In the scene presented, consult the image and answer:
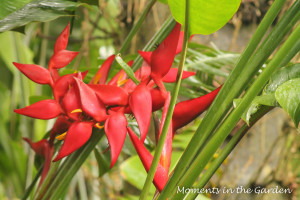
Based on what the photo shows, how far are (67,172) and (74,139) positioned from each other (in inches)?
3.5

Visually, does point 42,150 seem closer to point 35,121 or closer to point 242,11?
point 35,121

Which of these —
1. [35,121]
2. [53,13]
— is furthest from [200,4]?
[35,121]

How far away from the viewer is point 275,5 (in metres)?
0.27

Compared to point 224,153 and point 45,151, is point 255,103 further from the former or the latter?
point 45,151

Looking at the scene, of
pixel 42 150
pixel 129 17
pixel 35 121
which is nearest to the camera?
pixel 42 150

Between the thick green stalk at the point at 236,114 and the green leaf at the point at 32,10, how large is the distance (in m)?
0.18

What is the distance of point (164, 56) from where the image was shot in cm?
29

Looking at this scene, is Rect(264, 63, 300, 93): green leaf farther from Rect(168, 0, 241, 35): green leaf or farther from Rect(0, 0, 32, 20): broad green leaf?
Rect(0, 0, 32, 20): broad green leaf

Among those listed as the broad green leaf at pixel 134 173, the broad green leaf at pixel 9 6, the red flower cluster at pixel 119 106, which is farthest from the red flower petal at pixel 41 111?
the broad green leaf at pixel 134 173

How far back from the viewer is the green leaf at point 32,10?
34 centimetres

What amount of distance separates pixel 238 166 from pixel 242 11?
0.50m

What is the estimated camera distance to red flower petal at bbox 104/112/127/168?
27 cm

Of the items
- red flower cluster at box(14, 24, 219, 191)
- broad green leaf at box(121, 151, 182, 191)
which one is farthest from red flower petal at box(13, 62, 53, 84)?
broad green leaf at box(121, 151, 182, 191)

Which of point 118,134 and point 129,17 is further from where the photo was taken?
point 129,17
